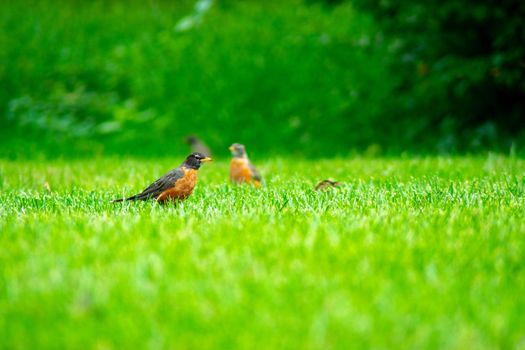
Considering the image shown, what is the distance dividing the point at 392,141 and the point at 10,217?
10098mm

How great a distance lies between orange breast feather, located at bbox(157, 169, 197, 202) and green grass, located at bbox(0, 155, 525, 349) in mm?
192

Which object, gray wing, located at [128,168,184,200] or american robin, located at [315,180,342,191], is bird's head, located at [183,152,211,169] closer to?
gray wing, located at [128,168,184,200]

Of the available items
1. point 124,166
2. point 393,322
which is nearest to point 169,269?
point 393,322

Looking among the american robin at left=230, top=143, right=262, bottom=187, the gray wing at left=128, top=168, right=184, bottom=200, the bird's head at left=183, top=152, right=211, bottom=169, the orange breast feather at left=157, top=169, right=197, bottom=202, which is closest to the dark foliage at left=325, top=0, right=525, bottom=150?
the american robin at left=230, top=143, right=262, bottom=187

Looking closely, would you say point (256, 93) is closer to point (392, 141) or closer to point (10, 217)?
point (392, 141)

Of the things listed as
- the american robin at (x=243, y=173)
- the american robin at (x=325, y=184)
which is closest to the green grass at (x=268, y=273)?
the american robin at (x=325, y=184)

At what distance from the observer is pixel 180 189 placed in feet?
20.8

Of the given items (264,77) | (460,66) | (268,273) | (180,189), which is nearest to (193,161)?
(180,189)

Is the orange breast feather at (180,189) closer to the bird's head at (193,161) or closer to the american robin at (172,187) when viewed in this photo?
the american robin at (172,187)

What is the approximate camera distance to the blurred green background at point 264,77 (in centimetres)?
1284

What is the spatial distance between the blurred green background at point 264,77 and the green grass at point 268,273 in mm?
6448

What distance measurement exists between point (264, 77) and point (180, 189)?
11.9 meters

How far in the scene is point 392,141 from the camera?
14.5 m

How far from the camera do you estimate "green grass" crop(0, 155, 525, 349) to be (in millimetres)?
3033
